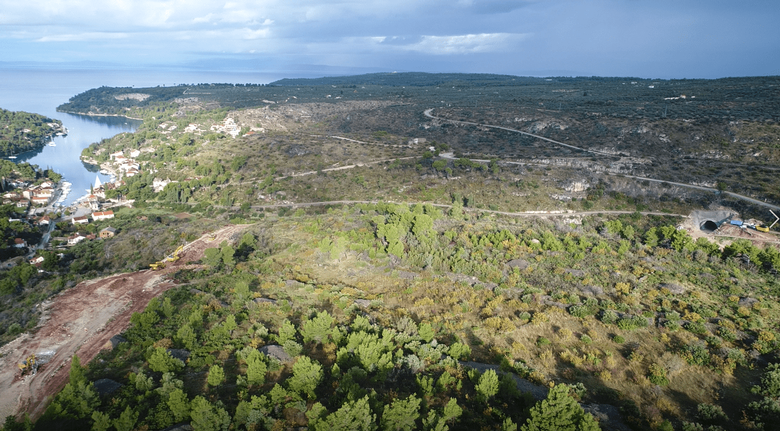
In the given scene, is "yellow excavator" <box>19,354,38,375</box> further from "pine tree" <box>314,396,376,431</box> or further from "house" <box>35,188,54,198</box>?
"house" <box>35,188,54,198</box>

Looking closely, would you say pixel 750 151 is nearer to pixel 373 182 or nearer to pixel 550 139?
pixel 550 139

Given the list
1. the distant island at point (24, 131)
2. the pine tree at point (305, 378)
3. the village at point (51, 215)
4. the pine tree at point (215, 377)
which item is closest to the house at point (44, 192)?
the village at point (51, 215)

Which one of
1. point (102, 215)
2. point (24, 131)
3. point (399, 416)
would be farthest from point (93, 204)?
point (24, 131)

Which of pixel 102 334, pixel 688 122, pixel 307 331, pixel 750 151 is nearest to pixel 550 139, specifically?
pixel 688 122

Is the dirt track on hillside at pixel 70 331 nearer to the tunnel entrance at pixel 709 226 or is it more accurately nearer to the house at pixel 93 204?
the house at pixel 93 204

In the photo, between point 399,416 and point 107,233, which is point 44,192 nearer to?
point 107,233
